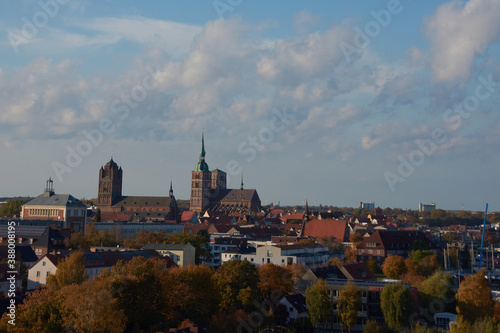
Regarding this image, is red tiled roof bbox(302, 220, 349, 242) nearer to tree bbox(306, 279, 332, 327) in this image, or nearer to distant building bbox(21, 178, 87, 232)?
distant building bbox(21, 178, 87, 232)

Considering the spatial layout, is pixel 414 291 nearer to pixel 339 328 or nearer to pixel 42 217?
pixel 339 328

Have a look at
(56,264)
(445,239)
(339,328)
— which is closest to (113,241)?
(56,264)

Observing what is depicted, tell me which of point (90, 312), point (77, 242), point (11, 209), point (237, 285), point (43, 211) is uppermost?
point (11, 209)

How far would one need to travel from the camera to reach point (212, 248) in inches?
4092

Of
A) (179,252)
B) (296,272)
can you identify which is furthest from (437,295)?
(179,252)

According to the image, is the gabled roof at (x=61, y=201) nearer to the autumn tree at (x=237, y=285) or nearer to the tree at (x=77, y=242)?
the tree at (x=77, y=242)

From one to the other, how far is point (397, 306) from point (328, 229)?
253 feet

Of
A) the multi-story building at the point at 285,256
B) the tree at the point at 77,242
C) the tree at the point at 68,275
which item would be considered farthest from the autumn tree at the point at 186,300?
the tree at the point at 77,242

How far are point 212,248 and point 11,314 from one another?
2555 inches

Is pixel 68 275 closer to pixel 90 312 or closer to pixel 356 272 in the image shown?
pixel 90 312

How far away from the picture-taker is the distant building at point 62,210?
124500mm

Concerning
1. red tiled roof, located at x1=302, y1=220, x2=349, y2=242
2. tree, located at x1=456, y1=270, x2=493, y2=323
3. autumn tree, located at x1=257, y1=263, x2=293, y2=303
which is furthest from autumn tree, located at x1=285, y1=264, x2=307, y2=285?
red tiled roof, located at x1=302, y1=220, x2=349, y2=242

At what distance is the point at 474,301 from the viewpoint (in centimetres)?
5731

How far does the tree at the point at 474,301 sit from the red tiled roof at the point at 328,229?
224 feet
